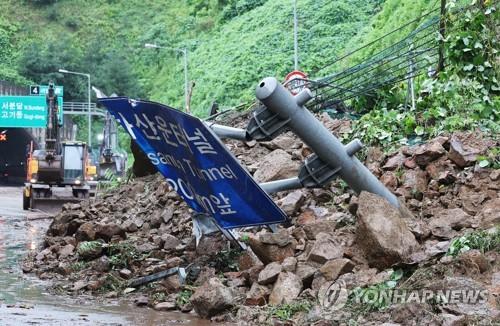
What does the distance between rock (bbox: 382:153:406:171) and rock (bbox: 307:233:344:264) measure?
7.27 feet

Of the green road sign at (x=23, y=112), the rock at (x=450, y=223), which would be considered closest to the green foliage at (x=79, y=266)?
the rock at (x=450, y=223)

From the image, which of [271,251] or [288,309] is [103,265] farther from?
[288,309]

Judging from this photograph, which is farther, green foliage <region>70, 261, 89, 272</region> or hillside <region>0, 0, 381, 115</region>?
hillside <region>0, 0, 381, 115</region>

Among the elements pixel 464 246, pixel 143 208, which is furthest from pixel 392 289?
pixel 143 208

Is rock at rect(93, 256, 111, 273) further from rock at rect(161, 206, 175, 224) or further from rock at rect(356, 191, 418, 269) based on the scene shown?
rock at rect(356, 191, 418, 269)

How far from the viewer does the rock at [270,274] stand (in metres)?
10.5

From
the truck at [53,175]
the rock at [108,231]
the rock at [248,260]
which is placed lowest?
the rock at [248,260]

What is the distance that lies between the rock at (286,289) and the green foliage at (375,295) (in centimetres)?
71

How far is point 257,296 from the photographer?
10.4m

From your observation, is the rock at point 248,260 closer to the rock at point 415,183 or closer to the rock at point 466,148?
the rock at point 415,183

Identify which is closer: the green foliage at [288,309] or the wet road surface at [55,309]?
the green foliage at [288,309]

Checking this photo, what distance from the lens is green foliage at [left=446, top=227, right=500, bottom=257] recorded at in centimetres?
966

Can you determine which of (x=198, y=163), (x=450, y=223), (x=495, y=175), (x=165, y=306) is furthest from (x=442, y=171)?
(x=165, y=306)

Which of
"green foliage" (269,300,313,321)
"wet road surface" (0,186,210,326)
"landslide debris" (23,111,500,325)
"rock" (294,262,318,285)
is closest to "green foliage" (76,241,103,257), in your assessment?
"landslide debris" (23,111,500,325)
